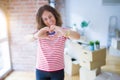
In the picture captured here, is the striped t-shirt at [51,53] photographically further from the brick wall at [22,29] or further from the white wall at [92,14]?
the white wall at [92,14]

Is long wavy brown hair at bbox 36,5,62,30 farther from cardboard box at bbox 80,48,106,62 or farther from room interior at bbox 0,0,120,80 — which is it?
room interior at bbox 0,0,120,80

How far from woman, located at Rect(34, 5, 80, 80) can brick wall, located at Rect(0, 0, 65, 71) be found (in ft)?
5.97

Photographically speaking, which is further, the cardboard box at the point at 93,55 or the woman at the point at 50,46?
the cardboard box at the point at 93,55

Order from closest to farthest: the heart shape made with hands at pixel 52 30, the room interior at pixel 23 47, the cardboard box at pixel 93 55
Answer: the heart shape made with hands at pixel 52 30 < the cardboard box at pixel 93 55 < the room interior at pixel 23 47

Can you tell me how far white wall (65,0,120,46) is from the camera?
4.38 meters

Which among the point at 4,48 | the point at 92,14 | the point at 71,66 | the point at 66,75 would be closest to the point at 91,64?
the point at 71,66

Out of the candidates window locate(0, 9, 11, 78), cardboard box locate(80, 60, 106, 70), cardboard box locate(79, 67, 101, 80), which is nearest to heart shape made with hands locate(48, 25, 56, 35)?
cardboard box locate(80, 60, 106, 70)

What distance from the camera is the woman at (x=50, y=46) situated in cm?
139

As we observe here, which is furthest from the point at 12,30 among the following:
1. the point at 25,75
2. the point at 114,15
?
the point at 114,15

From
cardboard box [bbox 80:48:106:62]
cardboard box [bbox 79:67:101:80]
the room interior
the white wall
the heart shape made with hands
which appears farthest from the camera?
the white wall

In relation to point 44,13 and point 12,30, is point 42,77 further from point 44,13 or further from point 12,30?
point 12,30

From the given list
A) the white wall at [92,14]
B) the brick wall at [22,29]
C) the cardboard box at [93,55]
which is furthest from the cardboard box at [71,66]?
the white wall at [92,14]

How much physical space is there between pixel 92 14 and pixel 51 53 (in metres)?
3.26

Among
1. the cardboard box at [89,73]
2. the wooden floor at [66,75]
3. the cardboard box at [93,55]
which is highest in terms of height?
the cardboard box at [93,55]
